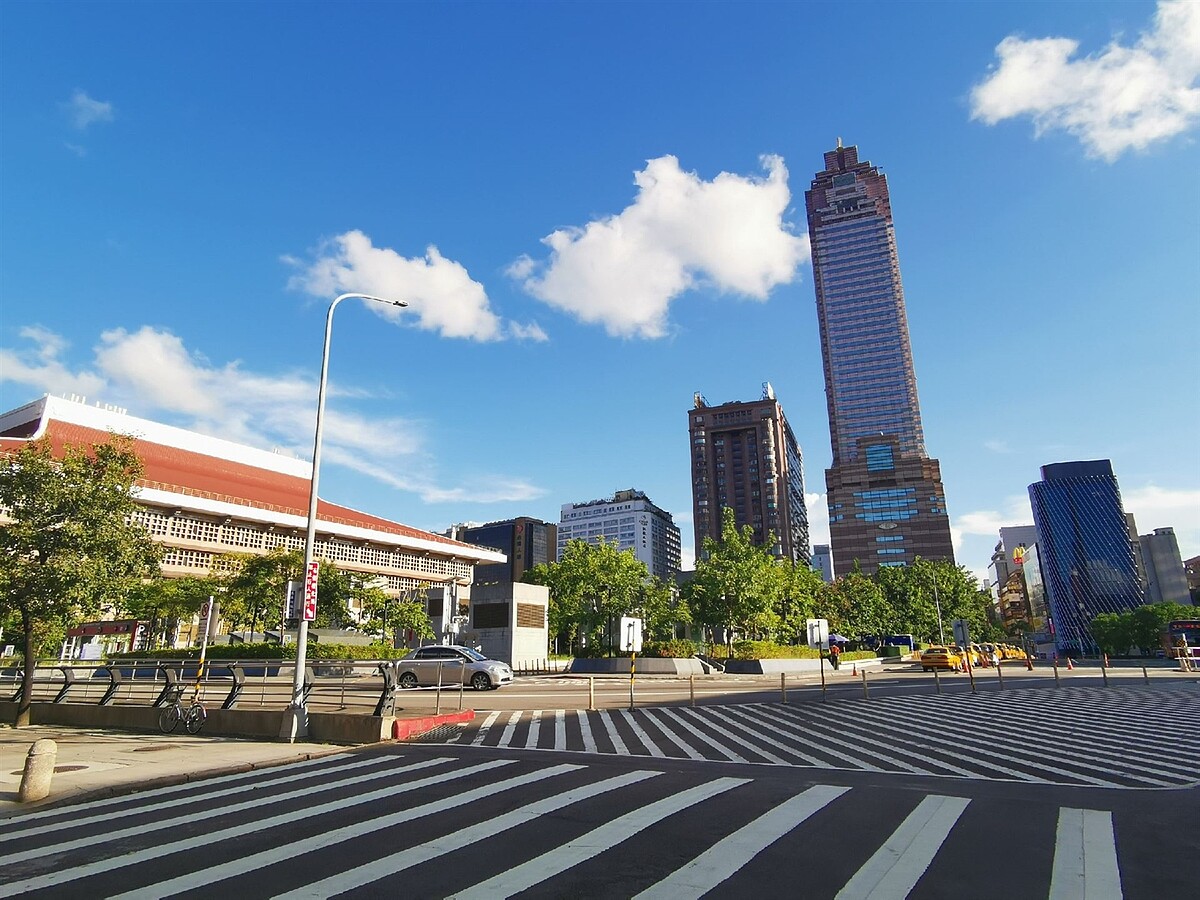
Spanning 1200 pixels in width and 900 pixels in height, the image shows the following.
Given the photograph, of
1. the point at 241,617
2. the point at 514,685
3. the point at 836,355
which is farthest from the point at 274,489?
the point at 836,355

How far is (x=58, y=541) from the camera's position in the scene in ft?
59.8

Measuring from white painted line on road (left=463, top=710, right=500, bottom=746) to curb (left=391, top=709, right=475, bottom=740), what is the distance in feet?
2.30

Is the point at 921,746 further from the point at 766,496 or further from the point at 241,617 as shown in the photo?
the point at 766,496

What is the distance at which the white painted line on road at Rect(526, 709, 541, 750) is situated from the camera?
13.1 meters

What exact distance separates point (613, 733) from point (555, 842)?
895cm

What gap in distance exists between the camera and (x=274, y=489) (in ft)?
279

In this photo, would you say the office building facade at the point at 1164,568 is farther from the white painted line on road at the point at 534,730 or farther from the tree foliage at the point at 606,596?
the white painted line on road at the point at 534,730

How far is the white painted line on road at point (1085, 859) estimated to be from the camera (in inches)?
201

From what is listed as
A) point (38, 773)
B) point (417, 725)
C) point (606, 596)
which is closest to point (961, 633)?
point (606, 596)

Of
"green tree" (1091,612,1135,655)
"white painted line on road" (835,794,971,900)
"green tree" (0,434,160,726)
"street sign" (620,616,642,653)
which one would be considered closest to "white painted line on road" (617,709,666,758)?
"street sign" (620,616,642,653)

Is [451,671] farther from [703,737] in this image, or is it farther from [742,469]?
[742,469]

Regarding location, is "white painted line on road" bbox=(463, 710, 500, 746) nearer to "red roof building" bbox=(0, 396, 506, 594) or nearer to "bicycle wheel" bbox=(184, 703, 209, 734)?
"bicycle wheel" bbox=(184, 703, 209, 734)

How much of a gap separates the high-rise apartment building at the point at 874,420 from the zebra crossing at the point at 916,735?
152836 mm

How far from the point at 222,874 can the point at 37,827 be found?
3.66m
